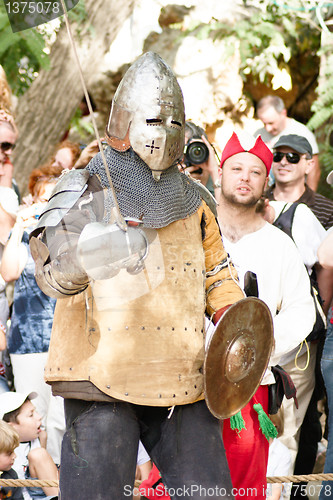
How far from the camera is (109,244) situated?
2.19 meters

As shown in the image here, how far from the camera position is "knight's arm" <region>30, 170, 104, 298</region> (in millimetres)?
2287

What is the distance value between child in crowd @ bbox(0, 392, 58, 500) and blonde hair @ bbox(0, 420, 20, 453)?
0.24 metres

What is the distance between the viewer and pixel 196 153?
4633mm

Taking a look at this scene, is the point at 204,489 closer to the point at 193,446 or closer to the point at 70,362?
the point at 193,446

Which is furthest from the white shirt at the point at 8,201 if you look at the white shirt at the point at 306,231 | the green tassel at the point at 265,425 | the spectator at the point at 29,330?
the green tassel at the point at 265,425

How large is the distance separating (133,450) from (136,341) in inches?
15.2

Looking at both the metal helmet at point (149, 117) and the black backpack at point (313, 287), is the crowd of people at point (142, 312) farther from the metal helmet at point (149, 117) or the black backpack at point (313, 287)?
the black backpack at point (313, 287)

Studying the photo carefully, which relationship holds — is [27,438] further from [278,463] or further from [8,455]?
[278,463]

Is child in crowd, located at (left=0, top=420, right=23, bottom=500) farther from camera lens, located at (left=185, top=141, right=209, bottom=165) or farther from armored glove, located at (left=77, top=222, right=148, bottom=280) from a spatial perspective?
camera lens, located at (left=185, top=141, right=209, bottom=165)

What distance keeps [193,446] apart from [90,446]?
0.37 m

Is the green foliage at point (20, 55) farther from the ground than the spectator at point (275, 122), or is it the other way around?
the green foliage at point (20, 55)

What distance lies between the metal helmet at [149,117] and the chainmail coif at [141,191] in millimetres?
39

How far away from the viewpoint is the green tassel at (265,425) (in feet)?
10.8

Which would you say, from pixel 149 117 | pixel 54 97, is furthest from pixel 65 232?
pixel 54 97
